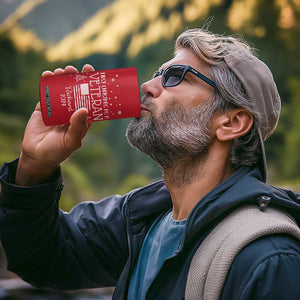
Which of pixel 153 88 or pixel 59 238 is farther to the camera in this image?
pixel 59 238

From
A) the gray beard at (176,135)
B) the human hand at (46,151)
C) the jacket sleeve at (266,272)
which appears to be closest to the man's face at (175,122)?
the gray beard at (176,135)

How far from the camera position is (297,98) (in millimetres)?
5324

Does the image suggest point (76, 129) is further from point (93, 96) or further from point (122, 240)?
point (122, 240)

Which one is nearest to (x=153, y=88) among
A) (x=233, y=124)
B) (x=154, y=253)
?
(x=233, y=124)

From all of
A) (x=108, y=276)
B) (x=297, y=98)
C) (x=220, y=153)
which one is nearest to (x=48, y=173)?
(x=108, y=276)

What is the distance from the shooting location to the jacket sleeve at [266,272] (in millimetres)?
1060

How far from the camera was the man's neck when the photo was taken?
1.55m

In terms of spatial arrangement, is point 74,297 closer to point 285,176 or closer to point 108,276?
point 108,276

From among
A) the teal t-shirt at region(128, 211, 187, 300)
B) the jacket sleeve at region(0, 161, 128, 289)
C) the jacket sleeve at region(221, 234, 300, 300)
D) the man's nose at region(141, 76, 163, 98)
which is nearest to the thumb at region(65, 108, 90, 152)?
the jacket sleeve at region(0, 161, 128, 289)

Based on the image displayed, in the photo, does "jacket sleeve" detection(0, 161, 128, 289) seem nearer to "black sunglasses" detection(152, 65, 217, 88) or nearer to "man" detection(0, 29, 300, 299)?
"man" detection(0, 29, 300, 299)

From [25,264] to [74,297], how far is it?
1547mm

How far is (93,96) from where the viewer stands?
143 centimetres

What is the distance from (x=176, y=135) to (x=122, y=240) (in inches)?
20.5

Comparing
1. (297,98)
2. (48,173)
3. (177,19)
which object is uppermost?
(177,19)
